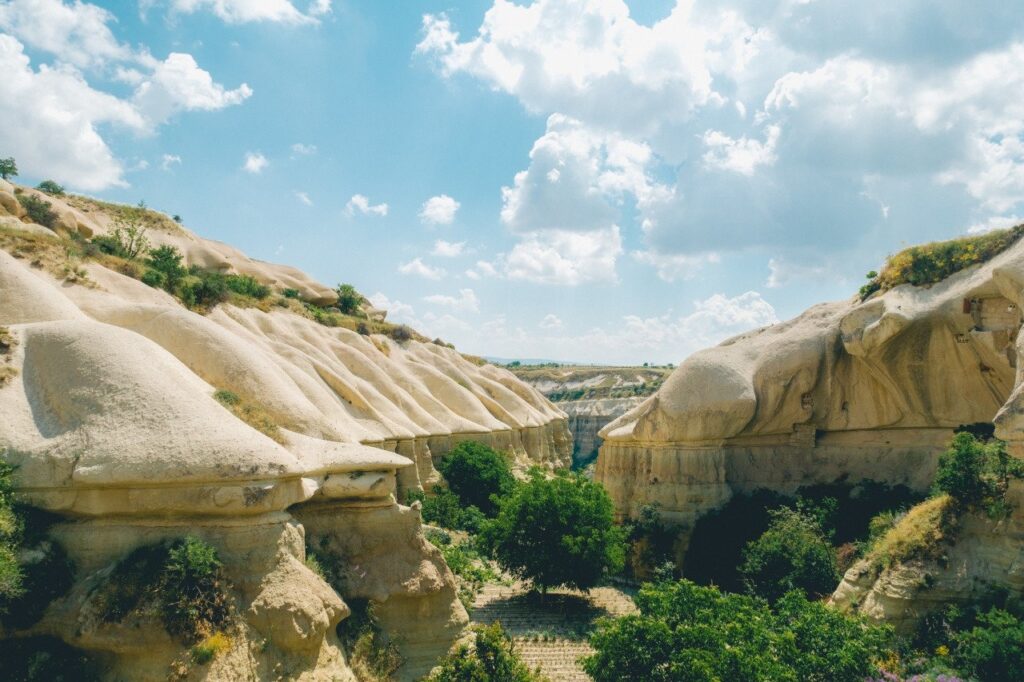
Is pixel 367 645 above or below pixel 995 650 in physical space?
below

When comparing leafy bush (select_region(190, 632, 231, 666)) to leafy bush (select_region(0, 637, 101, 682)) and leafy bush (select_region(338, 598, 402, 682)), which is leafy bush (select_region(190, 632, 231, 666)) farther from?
leafy bush (select_region(338, 598, 402, 682))

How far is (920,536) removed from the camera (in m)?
16.5

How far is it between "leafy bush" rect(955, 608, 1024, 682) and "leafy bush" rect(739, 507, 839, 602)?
623cm

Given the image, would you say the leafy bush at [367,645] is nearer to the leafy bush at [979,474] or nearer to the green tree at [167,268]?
the leafy bush at [979,474]

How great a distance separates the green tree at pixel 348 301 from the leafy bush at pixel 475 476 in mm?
26145

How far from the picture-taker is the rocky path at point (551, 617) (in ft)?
60.5

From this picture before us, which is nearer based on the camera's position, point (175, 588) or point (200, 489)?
point (175, 588)

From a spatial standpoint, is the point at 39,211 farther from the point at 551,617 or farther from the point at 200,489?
the point at 200,489

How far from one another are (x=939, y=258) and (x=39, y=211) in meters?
36.2

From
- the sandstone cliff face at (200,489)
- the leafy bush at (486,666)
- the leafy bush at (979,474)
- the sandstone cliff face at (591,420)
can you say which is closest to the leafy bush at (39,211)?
the sandstone cliff face at (200,489)

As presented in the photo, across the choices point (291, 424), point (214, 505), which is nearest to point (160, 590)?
point (214, 505)

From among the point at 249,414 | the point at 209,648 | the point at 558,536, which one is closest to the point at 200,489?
the point at 209,648

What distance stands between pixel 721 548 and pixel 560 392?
83.2 m

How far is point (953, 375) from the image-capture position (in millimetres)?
22984
